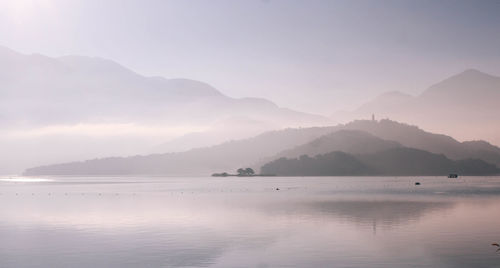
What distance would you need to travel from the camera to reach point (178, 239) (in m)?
65.9

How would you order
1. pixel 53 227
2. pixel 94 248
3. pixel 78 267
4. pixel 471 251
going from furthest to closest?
1. pixel 53 227
2. pixel 94 248
3. pixel 471 251
4. pixel 78 267

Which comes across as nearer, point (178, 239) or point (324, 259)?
point (324, 259)

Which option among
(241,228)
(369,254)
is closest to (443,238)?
(369,254)

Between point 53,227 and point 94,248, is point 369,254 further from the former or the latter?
point 53,227

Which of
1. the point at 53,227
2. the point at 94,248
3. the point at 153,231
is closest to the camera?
the point at 94,248

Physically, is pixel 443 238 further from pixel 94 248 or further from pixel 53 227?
pixel 53 227

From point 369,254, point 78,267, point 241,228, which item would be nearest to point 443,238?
point 369,254

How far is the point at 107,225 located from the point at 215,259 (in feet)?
120

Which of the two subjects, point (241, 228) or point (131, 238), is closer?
point (131, 238)

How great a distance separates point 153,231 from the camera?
74.8 meters

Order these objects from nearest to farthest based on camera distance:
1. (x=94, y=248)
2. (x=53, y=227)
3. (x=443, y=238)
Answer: (x=94, y=248) < (x=443, y=238) < (x=53, y=227)

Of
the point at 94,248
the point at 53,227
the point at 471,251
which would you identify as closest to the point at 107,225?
the point at 53,227

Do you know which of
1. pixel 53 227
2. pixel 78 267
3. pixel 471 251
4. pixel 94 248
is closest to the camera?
pixel 78 267

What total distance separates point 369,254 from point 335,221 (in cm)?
3224
